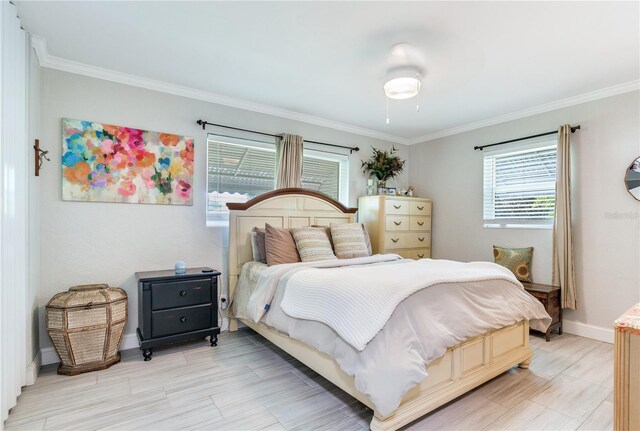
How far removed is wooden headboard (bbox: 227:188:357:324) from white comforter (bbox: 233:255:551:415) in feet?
2.26

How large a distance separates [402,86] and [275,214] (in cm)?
193

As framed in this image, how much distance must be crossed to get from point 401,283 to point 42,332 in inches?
116

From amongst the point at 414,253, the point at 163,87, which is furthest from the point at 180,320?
the point at 414,253

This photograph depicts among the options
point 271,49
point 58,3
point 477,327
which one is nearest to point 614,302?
point 477,327

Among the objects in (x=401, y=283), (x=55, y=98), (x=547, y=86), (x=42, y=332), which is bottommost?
(x=42, y=332)

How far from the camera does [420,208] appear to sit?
4820mm

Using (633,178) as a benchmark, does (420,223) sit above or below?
below

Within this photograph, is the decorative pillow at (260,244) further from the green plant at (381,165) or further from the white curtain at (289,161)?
the green plant at (381,165)

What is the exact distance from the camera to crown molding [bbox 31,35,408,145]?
2729 millimetres

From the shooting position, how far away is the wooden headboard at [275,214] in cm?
352

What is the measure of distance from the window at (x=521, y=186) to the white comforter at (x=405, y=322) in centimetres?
163

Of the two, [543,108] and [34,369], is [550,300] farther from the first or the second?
[34,369]

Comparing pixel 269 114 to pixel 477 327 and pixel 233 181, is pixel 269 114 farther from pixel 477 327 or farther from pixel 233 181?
pixel 477 327

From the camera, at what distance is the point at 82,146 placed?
2.90 m
